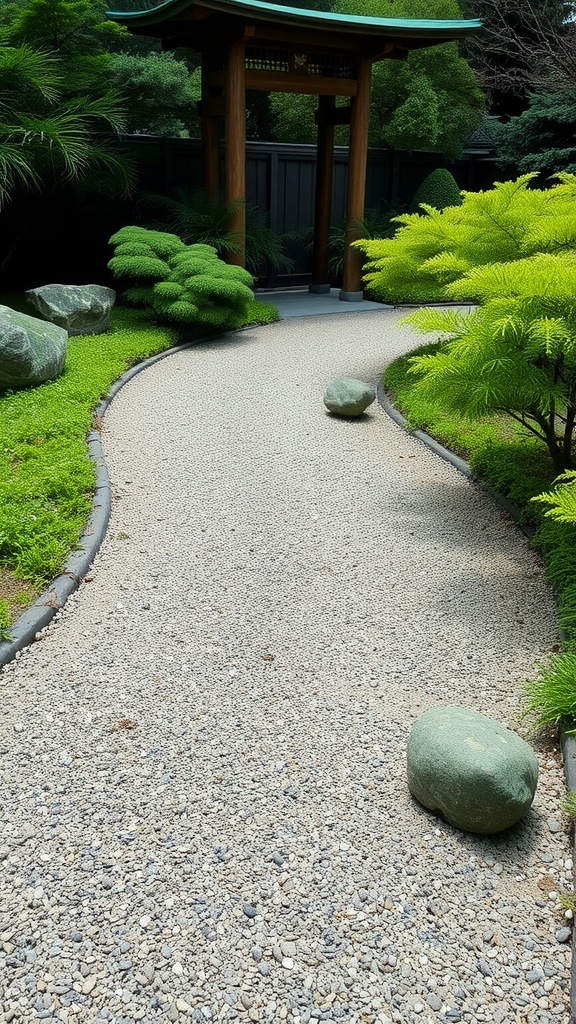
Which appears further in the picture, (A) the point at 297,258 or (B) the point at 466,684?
(A) the point at 297,258

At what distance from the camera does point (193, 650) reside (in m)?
3.61

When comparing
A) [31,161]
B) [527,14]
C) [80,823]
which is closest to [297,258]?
[31,161]

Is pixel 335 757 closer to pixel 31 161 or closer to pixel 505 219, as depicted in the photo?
pixel 505 219

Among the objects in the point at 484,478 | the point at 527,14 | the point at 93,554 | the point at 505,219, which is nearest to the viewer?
the point at 93,554

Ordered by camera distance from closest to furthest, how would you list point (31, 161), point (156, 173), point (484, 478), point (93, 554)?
point (93, 554) < point (484, 478) < point (31, 161) < point (156, 173)

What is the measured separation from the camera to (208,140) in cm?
1176

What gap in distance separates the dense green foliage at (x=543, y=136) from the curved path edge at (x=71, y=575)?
1221 cm

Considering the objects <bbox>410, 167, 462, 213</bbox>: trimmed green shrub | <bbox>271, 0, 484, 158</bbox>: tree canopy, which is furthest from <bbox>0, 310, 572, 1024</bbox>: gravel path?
<bbox>271, 0, 484, 158</bbox>: tree canopy

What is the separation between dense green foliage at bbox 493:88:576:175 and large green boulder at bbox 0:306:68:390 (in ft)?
35.4

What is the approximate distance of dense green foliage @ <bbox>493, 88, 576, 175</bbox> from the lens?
14625mm

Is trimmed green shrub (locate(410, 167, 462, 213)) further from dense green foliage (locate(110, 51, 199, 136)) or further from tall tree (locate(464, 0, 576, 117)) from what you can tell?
dense green foliage (locate(110, 51, 199, 136))

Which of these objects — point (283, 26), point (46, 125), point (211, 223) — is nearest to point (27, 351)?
point (46, 125)

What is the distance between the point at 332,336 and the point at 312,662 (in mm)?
7701

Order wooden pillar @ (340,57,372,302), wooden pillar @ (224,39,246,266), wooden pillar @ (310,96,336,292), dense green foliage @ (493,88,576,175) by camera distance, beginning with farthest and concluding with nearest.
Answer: dense green foliage @ (493,88,576,175)
wooden pillar @ (310,96,336,292)
wooden pillar @ (340,57,372,302)
wooden pillar @ (224,39,246,266)
